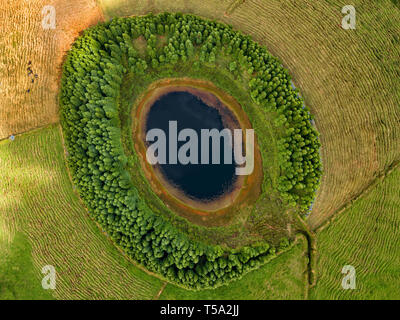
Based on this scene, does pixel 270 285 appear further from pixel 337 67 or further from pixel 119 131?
pixel 337 67

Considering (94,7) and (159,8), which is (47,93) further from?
(159,8)

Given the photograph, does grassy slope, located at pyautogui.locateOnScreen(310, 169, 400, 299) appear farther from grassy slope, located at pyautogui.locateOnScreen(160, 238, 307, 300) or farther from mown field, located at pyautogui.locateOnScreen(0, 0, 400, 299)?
grassy slope, located at pyautogui.locateOnScreen(160, 238, 307, 300)

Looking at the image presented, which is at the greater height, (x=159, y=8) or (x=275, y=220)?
(x=159, y=8)

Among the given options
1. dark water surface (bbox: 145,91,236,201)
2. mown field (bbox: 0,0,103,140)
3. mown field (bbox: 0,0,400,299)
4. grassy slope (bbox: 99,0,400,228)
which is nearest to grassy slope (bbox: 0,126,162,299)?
mown field (bbox: 0,0,400,299)

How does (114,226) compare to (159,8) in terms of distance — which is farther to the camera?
(159,8)

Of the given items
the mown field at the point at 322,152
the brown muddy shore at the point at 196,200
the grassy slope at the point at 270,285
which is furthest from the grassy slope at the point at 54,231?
the brown muddy shore at the point at 196,200

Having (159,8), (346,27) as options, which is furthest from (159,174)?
(346,27)

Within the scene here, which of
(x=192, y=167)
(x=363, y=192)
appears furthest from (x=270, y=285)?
(x=192, y=167)

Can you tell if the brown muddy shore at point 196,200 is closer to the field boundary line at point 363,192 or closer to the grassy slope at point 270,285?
the grassy slope at point 270,285
